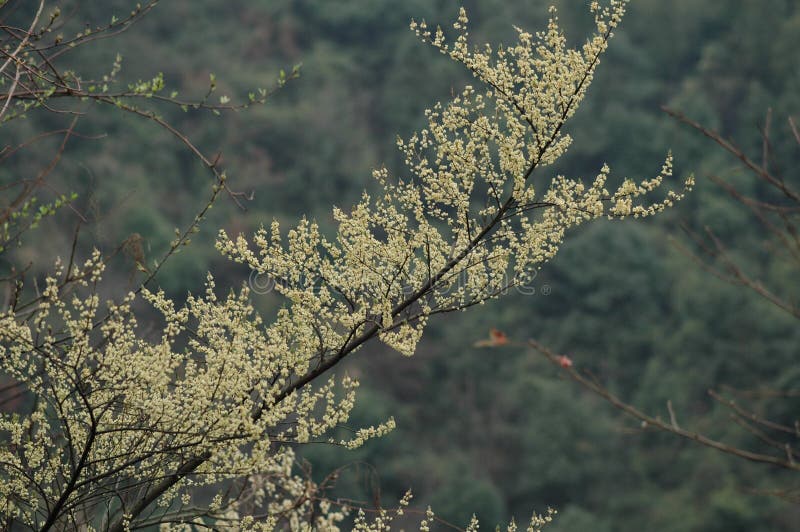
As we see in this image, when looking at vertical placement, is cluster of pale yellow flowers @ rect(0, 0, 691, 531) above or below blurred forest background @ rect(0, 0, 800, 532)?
below

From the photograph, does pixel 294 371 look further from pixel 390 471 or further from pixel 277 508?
pixel 390 471

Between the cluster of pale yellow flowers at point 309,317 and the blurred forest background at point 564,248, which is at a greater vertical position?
the blurred forest background at point 564,248

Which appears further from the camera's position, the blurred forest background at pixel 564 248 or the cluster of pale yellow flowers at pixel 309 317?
the blurred forest background at pixel 564 248

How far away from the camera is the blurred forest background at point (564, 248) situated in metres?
29.0

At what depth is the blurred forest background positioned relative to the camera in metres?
29.0

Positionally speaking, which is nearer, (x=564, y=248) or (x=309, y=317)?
(x=309, y=317)

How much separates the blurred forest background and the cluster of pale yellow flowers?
52.3 feet

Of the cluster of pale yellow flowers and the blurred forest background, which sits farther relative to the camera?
the blurred forest background

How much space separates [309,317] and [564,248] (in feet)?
102

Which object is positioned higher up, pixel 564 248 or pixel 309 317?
pixel 564 248

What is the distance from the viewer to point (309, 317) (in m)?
4.73

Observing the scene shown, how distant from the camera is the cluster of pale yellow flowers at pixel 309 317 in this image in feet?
14.0

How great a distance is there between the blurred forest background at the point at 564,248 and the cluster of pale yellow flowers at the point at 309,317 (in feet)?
52.3

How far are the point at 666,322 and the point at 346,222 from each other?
102 feet
